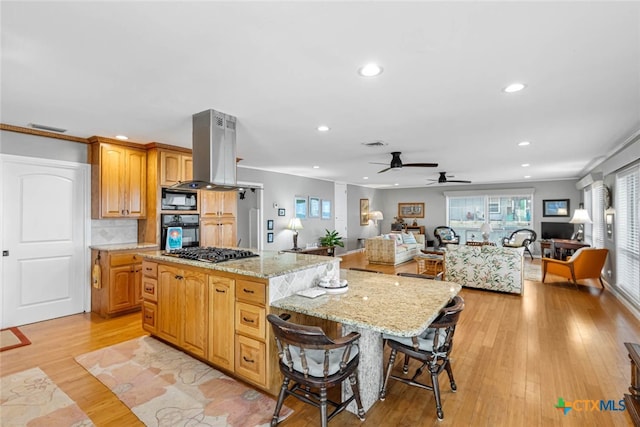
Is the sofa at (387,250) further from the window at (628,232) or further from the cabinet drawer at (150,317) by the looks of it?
the cabinet drawer at (150,317)

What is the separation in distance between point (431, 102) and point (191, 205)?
12.7ft

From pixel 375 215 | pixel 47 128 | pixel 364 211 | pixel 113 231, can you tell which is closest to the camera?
pixel 47 128

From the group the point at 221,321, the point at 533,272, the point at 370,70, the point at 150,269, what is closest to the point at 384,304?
the point at 221,321

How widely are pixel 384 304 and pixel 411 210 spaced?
33.7 feet

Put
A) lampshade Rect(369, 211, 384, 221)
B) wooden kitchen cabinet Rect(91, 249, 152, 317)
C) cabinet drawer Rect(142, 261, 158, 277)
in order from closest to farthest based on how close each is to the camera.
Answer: cabinet drawer Rect(142, 261, 158, 277) < wooden kitchen cabinet Rect(91, 249, 152, 317) < lampshade Rect(369, 211, 384, 221)

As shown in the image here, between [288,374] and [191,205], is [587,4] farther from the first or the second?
[191,205]

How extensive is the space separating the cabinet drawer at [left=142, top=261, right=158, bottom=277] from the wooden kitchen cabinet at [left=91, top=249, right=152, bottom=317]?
72 cm

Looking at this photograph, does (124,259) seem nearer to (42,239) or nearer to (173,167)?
(42,239)

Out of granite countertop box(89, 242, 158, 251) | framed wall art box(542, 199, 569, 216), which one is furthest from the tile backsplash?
framed wall art box(542, 199, 569, 216)

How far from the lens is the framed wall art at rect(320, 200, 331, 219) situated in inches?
357

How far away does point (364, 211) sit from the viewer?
11195 millimetres

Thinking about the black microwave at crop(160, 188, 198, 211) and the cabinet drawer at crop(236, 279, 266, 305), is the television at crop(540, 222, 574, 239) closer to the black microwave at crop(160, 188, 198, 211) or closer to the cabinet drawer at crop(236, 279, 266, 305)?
the black microwave at crop(160, 188, 198, 211)

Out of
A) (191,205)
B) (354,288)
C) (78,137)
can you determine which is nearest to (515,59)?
(354,288)

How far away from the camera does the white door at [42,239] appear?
3773mm
